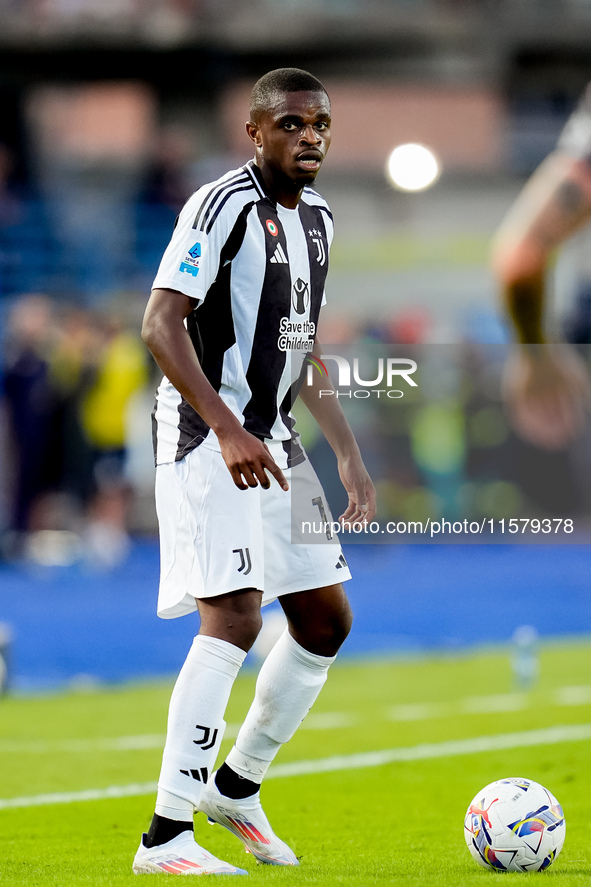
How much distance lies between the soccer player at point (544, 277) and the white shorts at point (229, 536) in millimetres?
1027

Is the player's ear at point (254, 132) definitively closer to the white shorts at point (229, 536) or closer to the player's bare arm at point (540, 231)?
the white shorts at point (229, 536)

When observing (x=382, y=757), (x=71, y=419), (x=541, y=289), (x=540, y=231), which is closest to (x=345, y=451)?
(x=541, y=289)

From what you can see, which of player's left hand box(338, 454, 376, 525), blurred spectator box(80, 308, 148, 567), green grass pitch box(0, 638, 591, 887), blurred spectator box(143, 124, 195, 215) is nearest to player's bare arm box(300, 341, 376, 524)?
player's left hand box(338, 454, 376, 525)

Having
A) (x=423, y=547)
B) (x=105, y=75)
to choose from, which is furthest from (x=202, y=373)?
(x=105, y=75)

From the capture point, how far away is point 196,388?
410 centimetres

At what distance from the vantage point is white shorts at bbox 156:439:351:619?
13.9 ft

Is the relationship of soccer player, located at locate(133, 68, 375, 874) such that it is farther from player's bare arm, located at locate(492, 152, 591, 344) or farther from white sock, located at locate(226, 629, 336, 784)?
player's bare arm, located at locate(492, 152, 591, 344)

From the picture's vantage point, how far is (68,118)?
27.9 metres

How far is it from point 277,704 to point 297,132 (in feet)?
6.02

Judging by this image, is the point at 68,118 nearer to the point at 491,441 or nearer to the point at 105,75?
the point at 105,75

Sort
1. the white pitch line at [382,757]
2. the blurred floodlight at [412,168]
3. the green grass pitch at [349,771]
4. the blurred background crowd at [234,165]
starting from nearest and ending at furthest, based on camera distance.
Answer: the green grass pitch at [349,771], the white pitch line at [382,757], the blurred background crowd at [234,165], the blurred floodlight at [412,168]

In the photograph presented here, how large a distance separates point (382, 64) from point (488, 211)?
12.6 ft

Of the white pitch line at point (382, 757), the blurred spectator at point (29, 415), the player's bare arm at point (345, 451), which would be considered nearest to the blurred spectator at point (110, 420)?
the blurred spectator at point (29, 415)

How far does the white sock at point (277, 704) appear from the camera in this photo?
4.58 meters
